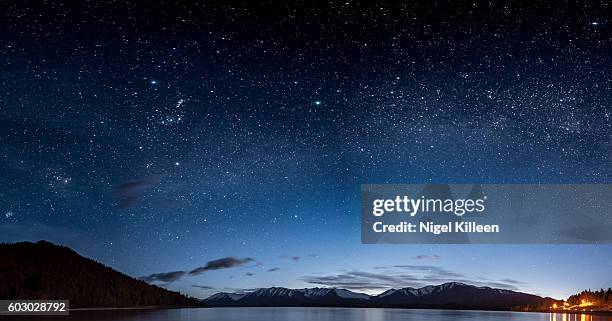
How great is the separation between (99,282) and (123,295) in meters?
8.52

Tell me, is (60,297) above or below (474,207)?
below

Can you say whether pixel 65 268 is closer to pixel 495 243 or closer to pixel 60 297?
pixel 60 297

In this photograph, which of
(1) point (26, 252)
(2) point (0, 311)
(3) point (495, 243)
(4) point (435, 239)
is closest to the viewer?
(4) point (435, 239)

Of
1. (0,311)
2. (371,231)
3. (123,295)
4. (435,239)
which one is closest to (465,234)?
(435,239)

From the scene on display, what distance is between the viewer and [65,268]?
197 m

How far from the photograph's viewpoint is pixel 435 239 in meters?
40.8

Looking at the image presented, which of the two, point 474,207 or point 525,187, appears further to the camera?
point 525,187

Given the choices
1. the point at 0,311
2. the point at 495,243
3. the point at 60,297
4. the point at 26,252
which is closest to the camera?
the point at 495,243

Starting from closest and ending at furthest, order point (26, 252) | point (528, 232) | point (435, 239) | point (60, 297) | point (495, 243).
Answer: point (435, 239) → point (495, 243) → point (528, 232) → point (60, 297) → point (26, 252)

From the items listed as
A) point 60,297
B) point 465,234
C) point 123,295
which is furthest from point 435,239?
point 123,295

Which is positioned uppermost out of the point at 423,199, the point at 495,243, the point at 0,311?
the point at 423,199

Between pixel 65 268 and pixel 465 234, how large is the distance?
180518 mm

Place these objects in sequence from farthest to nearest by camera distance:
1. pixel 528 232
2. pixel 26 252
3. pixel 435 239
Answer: pixel 26 252 → pixel 528 232 → pixel 435 239

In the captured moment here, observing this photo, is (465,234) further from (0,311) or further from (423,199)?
(0,311)
